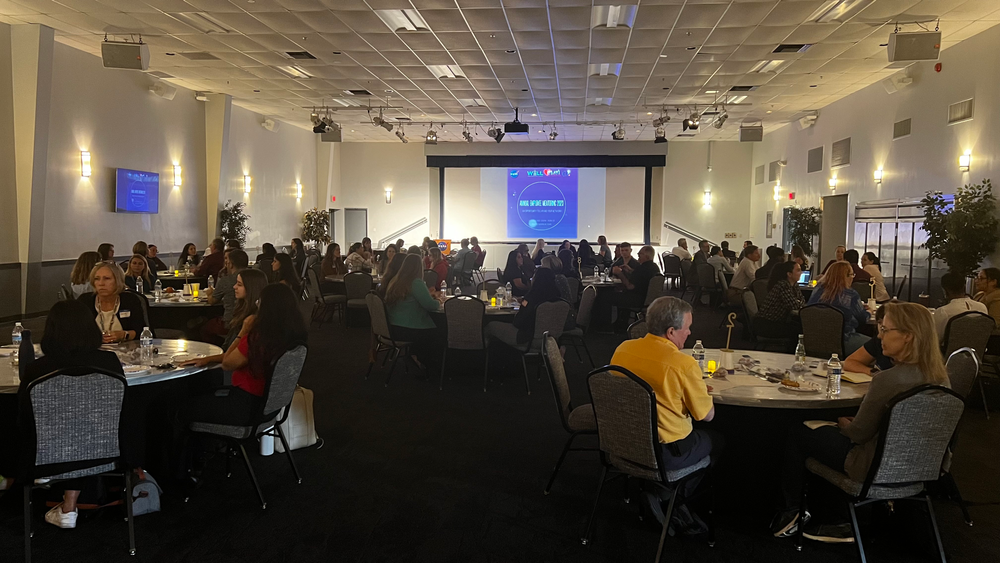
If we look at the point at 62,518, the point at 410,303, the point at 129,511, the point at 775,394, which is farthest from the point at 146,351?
the point at 775,394

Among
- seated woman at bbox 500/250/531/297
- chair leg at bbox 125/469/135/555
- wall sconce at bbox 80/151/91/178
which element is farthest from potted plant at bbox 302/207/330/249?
chair leg at bbox 125/469/135/555

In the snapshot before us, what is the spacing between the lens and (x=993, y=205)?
8.23 meters

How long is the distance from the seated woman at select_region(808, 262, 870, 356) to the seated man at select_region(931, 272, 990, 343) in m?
0.64

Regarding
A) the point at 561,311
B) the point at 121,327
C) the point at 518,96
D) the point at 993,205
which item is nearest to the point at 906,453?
the point at 561,311

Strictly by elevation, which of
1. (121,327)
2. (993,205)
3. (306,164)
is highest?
(306,164)

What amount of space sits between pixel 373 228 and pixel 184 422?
59.3 feet

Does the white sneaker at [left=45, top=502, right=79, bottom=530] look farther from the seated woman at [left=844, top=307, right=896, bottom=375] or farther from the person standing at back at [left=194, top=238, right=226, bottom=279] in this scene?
the person standing at back at [left=194, top=238, right=226, bottom=279]

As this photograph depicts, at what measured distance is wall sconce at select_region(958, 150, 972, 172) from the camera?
9.05 m

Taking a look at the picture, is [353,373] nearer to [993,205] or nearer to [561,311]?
[561,311]

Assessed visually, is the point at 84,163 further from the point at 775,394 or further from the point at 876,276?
the point at 876,276

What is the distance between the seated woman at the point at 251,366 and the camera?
12.2 ft

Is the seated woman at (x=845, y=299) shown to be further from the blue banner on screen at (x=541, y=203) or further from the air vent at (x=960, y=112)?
the blue banner on screen at (x=541, y=203)

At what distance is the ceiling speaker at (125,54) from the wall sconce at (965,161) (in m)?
10.9

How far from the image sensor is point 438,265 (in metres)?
10.6
